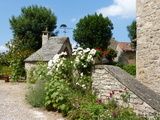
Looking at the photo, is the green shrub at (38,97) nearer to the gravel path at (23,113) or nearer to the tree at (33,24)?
the gravel path at (23,113)

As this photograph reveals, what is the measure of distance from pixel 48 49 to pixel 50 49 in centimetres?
18

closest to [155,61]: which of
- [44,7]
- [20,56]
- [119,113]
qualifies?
[119,113]

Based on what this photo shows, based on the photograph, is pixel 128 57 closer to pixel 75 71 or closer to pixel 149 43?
pixel 149 43

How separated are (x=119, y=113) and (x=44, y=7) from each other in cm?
2605

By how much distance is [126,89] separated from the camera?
5250 mm

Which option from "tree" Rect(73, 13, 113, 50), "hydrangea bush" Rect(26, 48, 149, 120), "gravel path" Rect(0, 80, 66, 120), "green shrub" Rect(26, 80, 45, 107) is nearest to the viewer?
"hydrangea bush" Rect(26, 48, 149, 120)

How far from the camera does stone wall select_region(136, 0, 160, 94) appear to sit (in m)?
6.32

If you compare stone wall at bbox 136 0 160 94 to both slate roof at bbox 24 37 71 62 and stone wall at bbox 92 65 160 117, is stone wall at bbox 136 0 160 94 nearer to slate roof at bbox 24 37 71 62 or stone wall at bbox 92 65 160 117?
stone wall at bbox 92 65 160 117

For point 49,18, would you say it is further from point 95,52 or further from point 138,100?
point 138,100

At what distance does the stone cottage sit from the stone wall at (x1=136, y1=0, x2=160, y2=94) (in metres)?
7.89

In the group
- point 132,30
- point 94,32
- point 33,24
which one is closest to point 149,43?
point 94,32

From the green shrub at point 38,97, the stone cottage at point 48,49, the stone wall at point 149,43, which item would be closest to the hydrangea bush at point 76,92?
the green shrub at point 38,97

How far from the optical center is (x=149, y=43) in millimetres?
Result: 6535

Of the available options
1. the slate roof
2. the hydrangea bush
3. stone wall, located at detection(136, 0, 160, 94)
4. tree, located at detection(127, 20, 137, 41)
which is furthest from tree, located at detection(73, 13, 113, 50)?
the hydrangea bush
